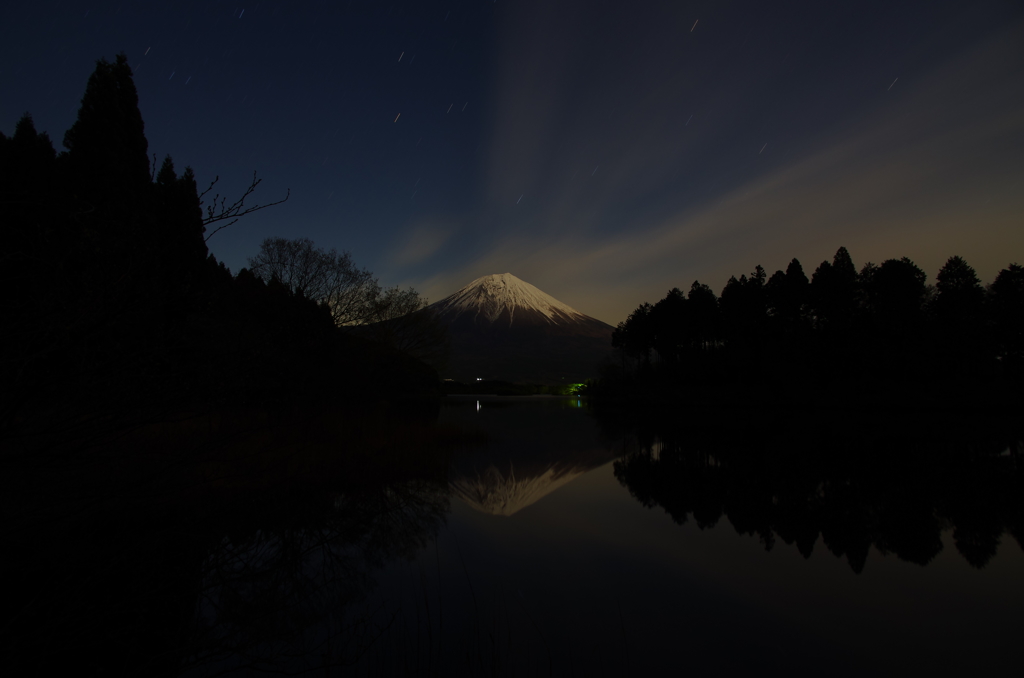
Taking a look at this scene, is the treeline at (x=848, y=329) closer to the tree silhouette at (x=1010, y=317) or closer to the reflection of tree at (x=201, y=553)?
the tree silhouette at (x=1010, y=317)

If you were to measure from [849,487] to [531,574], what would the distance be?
1062 centimetres

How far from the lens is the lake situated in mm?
5348

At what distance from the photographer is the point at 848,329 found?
51.0 metres

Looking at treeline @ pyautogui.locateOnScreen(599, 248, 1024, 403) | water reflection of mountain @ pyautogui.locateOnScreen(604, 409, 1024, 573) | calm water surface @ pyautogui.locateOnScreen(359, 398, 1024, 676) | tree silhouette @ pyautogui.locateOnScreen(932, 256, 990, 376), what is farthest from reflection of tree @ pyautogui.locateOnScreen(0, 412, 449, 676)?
tree silhouette @ pyautogui.locateOnScreen(932, 256, 990, 376)

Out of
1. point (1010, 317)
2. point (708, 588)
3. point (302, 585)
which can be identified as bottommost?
point (708, 588)

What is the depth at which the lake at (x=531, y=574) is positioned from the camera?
17.5 feet

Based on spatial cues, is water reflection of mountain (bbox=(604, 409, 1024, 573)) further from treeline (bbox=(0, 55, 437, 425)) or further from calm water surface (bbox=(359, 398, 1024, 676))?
treeline (bbox=(0, 55, 437, 425))

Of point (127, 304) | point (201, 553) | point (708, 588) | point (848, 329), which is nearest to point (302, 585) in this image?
point (201, 553)

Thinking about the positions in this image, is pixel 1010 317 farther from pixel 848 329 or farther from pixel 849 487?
pixel 849 487

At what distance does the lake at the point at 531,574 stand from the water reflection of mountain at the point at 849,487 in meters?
0.09

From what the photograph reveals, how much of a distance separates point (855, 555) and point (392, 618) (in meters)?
8.10

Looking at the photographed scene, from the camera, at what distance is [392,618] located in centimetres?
637

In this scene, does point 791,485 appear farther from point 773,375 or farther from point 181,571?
point 773,375

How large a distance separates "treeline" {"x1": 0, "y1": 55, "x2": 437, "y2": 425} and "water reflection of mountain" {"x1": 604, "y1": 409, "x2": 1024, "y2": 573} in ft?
33.5
